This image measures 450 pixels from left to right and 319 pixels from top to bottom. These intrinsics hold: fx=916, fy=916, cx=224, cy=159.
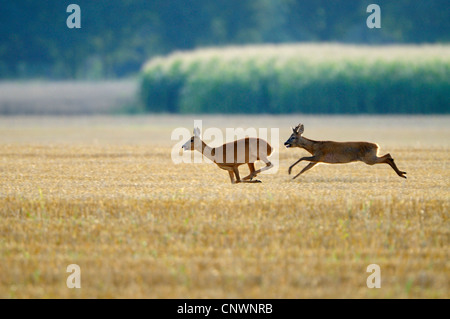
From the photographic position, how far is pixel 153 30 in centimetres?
7856

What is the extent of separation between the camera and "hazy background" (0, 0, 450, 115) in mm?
76000

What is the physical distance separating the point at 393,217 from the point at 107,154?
12739 mm

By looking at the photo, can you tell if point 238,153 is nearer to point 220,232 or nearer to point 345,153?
point 345,153

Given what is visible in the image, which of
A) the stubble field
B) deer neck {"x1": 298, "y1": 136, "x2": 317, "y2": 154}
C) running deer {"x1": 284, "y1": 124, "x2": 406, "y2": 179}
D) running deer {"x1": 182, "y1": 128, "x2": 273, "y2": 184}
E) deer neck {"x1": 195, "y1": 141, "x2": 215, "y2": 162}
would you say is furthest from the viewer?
deer neck {"x1": 298, "y1": 136, "x2": 317, "y2": 154}

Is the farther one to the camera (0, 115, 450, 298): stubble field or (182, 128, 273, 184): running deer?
(182, 128, 273, 184): running deer

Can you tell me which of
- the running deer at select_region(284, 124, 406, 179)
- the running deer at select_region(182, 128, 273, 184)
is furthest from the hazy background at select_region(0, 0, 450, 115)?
the running deer at select_region(182, 128, 273, 184)

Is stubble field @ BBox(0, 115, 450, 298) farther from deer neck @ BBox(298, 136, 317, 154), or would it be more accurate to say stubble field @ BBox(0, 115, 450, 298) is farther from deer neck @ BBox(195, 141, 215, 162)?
deer neck @ BBox(298, 136, 317, 154)

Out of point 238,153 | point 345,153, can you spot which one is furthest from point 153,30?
point 238,153

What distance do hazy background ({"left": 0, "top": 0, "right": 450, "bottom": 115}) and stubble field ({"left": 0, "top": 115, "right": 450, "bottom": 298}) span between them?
5780cm

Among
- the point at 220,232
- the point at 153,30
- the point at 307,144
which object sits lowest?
the point at 220,232

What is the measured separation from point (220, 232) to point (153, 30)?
223ft

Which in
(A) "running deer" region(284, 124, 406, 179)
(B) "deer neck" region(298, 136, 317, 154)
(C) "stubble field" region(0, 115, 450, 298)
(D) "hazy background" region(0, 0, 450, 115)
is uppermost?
(D) "hazy background" region(0, 0, 450, 115)

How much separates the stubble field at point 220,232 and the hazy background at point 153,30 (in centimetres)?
5780

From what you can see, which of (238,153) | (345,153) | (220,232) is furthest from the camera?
(345,153)
